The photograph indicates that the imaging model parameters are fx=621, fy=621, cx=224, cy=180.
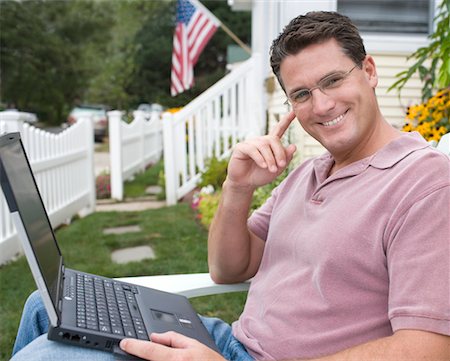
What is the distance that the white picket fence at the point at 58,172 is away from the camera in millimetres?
4621

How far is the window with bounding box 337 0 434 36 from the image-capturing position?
5.66 m

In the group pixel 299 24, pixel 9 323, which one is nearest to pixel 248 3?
pixel 9 323

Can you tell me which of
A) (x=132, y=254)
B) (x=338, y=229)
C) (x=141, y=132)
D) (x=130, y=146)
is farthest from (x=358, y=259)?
(x=141, y=132)

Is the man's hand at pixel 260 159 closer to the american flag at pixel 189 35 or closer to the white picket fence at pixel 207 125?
the white picket fence at pixel 207 125

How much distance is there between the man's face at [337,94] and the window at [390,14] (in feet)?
13.8

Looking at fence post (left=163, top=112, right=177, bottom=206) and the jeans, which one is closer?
the jeans

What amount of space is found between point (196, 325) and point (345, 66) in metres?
0.83

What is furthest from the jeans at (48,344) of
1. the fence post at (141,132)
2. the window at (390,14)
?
the fence post at (141,132)

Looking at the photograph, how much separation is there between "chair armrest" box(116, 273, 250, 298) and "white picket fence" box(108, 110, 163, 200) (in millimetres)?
6339

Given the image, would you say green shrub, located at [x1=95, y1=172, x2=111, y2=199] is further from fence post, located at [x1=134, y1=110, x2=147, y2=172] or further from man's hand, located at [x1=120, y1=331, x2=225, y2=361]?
man's hand, located at [x1=120, y1=331, x2=225, y2=361]

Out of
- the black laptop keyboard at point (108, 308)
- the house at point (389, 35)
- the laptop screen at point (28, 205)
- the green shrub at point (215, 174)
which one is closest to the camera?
the laptop screen at point (28, 205)

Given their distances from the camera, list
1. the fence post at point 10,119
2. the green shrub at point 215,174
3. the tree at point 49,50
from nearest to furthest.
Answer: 1. the fence post at point 10,119
2. the green shrub at point 215,174
3. the tree at point 49,50

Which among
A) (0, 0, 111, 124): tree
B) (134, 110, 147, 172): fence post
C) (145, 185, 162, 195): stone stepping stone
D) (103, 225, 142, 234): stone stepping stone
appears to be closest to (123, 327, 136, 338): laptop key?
(103, 225, 142, 234): stone stepping stone

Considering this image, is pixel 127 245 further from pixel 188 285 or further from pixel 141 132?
pixel 141 132
